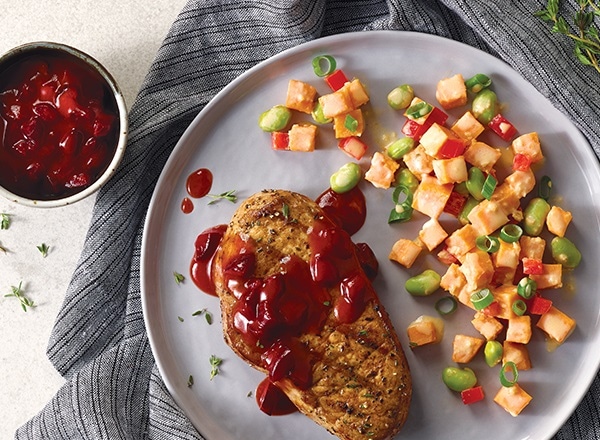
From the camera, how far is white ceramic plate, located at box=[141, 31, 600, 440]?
447cm

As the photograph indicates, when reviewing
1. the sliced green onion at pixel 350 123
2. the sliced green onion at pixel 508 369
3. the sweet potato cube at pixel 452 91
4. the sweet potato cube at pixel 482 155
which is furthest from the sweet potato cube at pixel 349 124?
the sliced green onion at pixel 508 369

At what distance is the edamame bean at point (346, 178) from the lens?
4.52 m

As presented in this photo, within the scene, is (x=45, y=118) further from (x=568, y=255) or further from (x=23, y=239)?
(x=568, y=255)

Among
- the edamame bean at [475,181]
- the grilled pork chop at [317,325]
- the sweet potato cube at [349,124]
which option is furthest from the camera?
the sweet potato cube at [349,124]

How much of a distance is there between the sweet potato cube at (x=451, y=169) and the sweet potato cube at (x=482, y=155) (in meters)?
0.06

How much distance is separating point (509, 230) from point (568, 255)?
34cm

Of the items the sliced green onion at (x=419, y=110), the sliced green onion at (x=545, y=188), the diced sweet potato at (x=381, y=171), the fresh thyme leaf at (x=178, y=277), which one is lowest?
the fresh thyme leaf at (x=178, y=277)

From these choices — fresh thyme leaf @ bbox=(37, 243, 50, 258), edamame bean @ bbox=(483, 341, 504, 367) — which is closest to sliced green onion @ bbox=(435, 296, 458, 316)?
edamame bean @ bbox=(483, 341, 504, 367)

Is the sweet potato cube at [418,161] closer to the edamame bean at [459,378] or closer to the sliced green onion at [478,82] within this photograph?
the sliced green onion at [478,82]

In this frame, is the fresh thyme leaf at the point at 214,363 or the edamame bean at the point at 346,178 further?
the fresh thyme leaf at the point at 214,363

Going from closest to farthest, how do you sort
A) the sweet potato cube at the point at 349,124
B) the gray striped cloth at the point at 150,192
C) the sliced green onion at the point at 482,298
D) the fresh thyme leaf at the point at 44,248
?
1. the sliced green onion at the point at 482,298
2. the sweet potato cube at the point at 349,124
3. the gray striped cloth at the point at 150,192
4. the fresh thyme leaf at the point at 44,248

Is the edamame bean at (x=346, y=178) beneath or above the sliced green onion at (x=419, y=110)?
beneath

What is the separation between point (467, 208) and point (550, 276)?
1.87 ft

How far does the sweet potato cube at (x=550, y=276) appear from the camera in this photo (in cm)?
436
